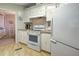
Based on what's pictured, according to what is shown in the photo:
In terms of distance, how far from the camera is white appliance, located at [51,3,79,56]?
1118 millimetres

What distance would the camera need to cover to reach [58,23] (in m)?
1.40

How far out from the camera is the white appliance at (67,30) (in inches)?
44.0

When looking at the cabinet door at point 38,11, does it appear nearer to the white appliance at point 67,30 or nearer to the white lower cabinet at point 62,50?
the white appliance at point 67,30

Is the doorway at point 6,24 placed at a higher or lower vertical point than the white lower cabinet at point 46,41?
higher

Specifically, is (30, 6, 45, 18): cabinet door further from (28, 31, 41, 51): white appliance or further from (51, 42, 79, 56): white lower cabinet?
(51, 42, 79, 56): white lower cabinet

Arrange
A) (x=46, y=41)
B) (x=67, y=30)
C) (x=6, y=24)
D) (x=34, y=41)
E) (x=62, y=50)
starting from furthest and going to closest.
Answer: (x=34, y=41) → (x=46, y=41) → (x=6, y=24) → (x=62, y=50) → (x=67, y=30)

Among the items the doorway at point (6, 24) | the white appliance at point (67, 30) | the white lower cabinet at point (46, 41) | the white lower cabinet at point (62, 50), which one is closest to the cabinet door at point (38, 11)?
the white lower cabinet at point (46, 41)

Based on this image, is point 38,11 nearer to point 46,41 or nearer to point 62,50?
point 46,41

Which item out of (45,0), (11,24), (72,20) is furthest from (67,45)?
(11,24)

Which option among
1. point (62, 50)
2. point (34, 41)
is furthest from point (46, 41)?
point (62, 50)

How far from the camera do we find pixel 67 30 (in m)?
1.23

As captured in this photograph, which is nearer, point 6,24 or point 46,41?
point 6,24

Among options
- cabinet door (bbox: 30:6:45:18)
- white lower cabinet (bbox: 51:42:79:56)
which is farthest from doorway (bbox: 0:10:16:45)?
white lower cabinet (bbox: 51:42:79:56)

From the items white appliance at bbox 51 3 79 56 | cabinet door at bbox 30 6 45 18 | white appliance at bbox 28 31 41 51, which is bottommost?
white appliance at bbox 28 31 41 51
